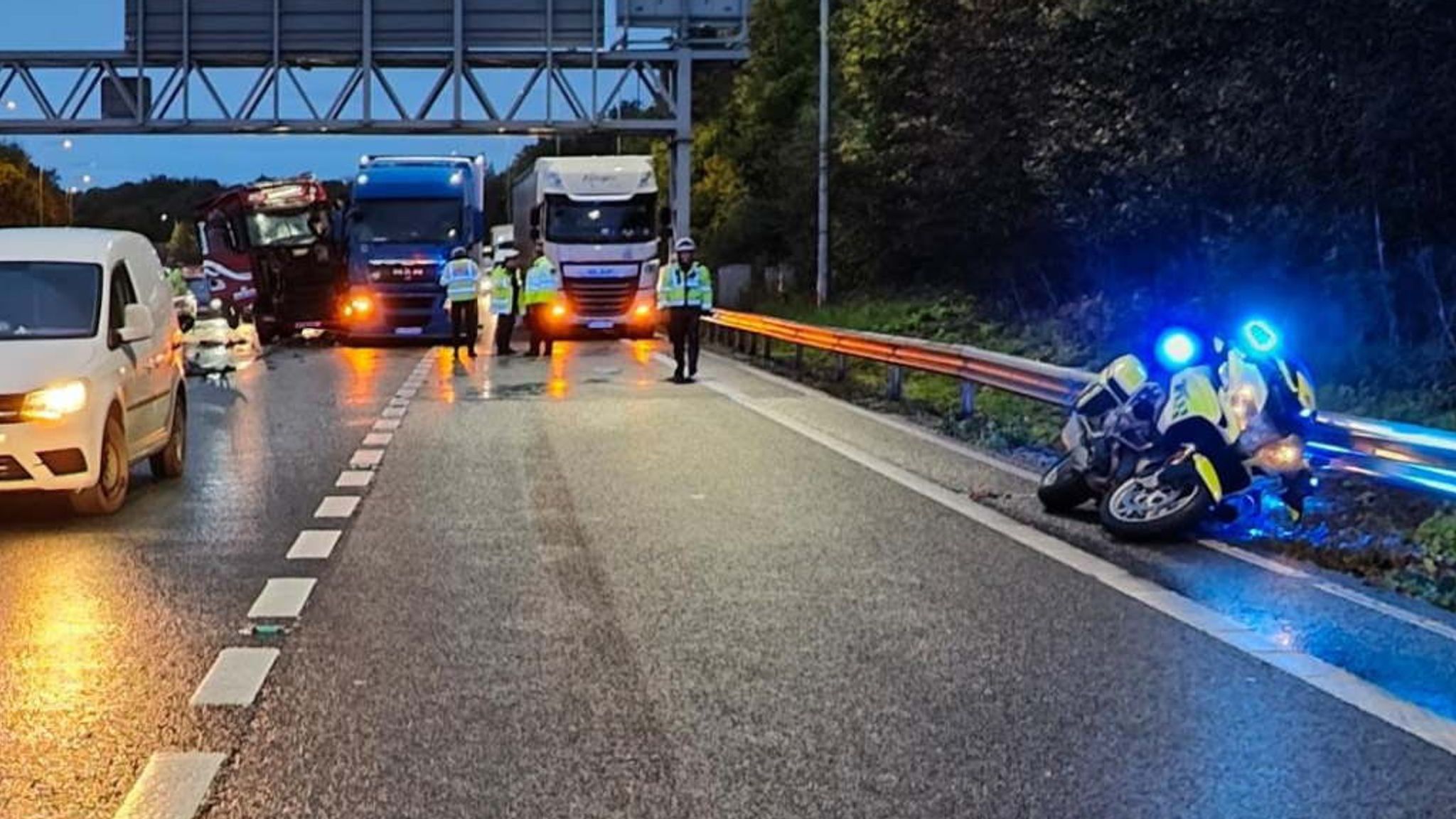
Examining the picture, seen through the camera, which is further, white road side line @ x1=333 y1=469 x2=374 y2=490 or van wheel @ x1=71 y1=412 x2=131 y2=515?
white road side line @ x1=333 y1=469 x2=374 y2=490

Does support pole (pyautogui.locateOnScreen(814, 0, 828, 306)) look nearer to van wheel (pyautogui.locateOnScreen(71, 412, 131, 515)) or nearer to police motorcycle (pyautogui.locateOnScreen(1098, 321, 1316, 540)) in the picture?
van wheel (pyautogui.locateOnScreen(71, 412, 131, 515))

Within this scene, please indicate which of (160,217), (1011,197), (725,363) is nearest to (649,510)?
(725,363)

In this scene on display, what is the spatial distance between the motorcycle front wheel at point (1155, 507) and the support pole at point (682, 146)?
3806 centimetres

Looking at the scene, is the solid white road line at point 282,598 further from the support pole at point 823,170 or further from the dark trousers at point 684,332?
the support pole at point 823,170

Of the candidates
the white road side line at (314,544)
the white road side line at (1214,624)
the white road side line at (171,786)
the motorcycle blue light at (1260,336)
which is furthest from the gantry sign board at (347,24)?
the white road side line at (171,786)

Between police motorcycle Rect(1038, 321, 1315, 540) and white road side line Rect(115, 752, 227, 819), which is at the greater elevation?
police motorcycle Rect(1038, 321, 1315, 540)

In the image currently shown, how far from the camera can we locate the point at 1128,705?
6230mm

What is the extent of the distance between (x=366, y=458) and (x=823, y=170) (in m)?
25.6

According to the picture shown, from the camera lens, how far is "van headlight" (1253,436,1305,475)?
9672 mm

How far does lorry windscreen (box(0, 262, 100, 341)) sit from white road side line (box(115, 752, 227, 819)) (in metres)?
6.33

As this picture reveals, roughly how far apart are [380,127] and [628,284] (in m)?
15.8

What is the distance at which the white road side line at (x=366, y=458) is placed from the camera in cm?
1352

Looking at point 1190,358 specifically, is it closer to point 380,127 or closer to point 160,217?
point 380,127

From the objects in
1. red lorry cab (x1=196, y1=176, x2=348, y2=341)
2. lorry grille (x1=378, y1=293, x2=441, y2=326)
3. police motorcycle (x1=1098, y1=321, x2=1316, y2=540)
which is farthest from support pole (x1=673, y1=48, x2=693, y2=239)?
police motorcycle (x1=1098, y1=321, x2=1316, y2=540)
